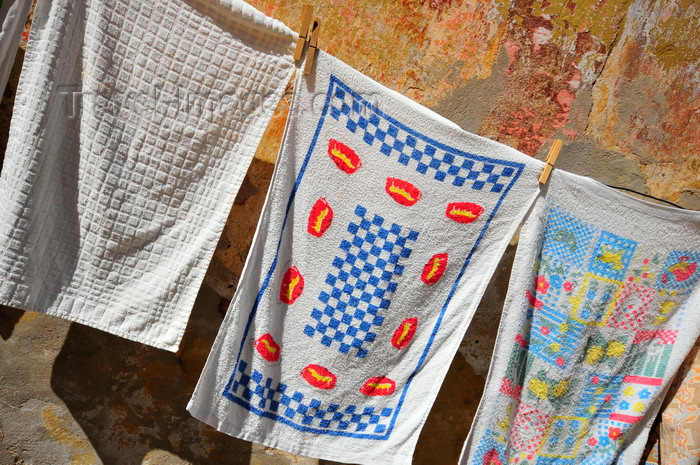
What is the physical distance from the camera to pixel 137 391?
1.54 metres

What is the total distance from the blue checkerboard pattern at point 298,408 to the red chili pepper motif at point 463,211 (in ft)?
1.68

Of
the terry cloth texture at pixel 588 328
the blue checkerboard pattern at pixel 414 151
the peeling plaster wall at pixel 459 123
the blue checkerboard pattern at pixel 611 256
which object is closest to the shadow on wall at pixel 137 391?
the peeling plaster wall at pixel 459 123

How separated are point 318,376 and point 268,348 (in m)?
0.14

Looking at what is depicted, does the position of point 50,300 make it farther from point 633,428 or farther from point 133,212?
point 633,428

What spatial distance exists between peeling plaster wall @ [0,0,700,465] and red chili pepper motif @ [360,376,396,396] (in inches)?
12.3

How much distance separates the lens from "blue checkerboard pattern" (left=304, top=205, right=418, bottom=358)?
1.23m

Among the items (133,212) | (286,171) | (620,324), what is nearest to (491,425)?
(620,324)

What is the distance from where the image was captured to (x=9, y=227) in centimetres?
111

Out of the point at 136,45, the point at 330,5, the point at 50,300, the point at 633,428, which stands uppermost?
the point at 330,5

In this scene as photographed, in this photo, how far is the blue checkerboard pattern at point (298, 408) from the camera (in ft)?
4.13

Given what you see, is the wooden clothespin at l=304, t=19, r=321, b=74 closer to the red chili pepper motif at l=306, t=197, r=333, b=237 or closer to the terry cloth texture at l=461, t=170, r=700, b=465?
the red chili pepper motif at l=306, t=197, r=333, b=237

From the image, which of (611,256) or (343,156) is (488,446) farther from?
(343,156)

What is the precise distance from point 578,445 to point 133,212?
1.29 meters

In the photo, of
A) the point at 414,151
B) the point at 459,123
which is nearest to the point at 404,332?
the point at 414,151
